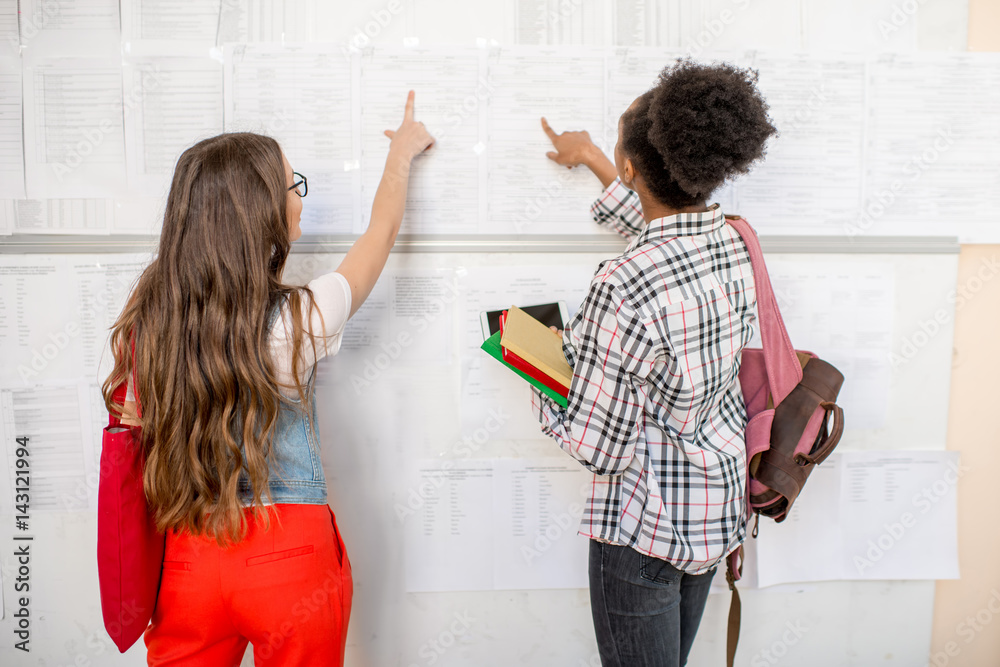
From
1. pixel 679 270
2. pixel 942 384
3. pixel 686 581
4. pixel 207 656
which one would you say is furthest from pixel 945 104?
pixel 207 656

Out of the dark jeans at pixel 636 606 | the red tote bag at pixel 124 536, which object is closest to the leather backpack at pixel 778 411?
the dark jeans at pixel 636 606

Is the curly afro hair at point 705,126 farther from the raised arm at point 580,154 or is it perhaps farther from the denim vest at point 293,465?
the denim vest at point 293,465

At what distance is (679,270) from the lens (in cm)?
79

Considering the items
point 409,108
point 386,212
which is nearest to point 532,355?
point 386,212

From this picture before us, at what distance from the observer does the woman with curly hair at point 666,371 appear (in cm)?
77

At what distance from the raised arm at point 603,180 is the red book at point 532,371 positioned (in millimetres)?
420

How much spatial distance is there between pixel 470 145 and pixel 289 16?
1.55 feet

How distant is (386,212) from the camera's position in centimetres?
104

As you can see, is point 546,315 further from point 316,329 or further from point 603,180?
point 316,329

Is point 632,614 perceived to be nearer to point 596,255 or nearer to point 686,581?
point 686,581

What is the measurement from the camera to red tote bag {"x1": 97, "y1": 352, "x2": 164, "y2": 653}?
2.66 ft

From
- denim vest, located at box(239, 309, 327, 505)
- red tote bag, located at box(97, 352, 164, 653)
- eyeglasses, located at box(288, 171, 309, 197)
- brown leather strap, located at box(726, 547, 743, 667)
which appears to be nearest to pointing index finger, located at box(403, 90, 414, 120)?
eyeglasses, located at box(288, 171, 309, 197)

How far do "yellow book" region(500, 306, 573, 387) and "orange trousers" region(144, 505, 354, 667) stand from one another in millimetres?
421

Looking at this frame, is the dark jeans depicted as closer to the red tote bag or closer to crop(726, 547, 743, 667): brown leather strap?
crop(726, 547, 743, 667): brown leather strap
